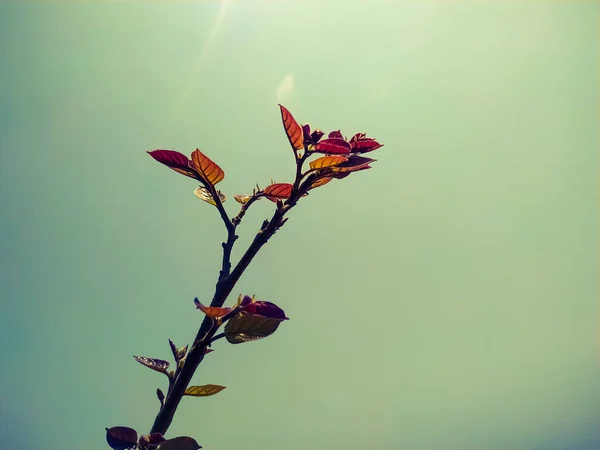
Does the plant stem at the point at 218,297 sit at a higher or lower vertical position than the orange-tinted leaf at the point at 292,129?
lower

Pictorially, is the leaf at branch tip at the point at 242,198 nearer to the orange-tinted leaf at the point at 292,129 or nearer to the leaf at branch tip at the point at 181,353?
the orange-tinted leaf at the point at 292,129

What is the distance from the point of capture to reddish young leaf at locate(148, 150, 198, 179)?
3.27 feet

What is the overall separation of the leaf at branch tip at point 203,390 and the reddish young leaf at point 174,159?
0.55 m

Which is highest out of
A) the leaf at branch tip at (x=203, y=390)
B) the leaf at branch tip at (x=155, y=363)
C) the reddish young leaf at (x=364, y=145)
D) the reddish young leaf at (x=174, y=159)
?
the reddish young leaf at (x=364, y=145)

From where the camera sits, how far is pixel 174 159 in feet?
3.31

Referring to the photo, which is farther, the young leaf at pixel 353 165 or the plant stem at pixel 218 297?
the young leaf at pixel 353 165

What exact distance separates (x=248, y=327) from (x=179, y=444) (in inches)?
12.1

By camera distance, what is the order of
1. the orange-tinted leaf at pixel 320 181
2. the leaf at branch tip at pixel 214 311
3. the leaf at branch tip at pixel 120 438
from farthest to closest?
the orange-tinted leaf at pixel 320 181
the leaf at branch tip at pixel 120 438
the leaf at branch tip at pixel 214 311

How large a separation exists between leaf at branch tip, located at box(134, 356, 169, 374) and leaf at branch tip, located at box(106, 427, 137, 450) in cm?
15

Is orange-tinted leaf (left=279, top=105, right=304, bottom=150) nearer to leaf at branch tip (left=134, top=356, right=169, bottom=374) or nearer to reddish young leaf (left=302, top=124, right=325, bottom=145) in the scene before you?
reddish young leaf (left=302, top=124, right=325, bottom=145)

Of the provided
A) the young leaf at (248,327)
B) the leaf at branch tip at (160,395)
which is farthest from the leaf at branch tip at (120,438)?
the young leaf at (248,327)

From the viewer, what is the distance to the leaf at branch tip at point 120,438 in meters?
0.92

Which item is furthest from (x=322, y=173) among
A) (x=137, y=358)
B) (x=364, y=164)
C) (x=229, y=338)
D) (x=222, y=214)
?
(x=137, y=358)

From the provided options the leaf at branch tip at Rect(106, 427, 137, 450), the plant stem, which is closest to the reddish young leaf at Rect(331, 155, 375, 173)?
the plant stem
